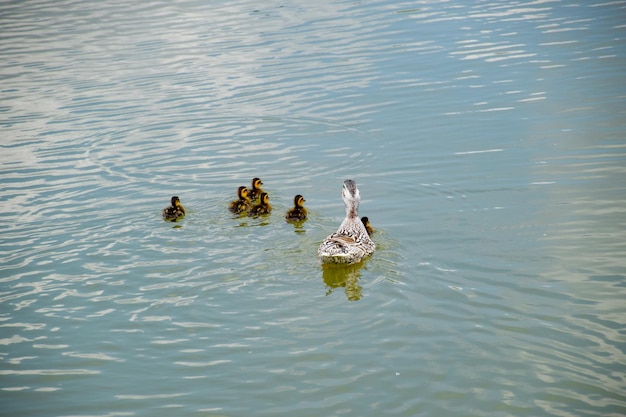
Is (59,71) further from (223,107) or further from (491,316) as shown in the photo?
(491,316)

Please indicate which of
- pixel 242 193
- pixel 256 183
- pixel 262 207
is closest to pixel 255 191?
pixel 256 183

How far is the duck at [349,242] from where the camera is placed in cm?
920

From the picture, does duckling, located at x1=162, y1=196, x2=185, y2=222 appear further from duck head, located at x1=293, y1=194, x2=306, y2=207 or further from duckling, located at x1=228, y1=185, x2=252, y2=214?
duck head, located at x1=293, y1=194, x2=306, y2=207

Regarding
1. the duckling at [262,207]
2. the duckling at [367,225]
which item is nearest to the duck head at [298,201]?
the duckling at [262,207]

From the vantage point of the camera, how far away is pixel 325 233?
10562mm

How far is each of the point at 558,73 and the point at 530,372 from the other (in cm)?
1160

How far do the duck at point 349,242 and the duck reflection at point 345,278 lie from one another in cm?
8

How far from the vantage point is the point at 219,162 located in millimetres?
13641

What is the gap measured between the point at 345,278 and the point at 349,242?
1.60 ft

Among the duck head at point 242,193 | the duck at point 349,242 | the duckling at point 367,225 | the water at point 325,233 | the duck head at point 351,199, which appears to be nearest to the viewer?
the water at point 325,233

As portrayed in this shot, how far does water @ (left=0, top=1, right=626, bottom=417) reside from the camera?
277 inches

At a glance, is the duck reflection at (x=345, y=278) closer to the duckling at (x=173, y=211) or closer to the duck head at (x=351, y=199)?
the duck head at (x=351, y=199)

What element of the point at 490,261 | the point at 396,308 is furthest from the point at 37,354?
the point at 490,261

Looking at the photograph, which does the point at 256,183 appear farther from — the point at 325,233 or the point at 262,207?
the point at 325,233
